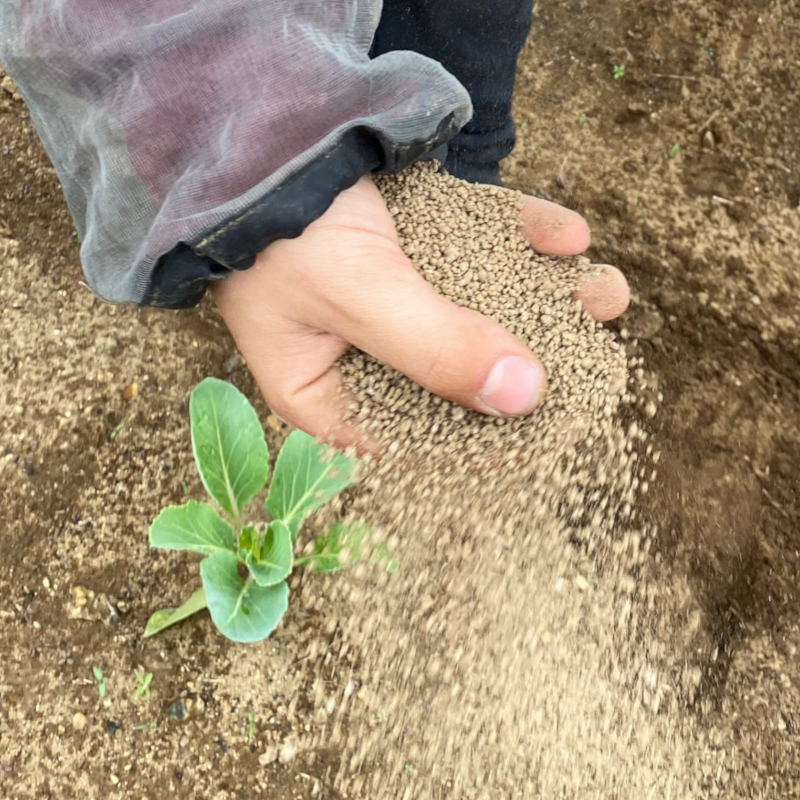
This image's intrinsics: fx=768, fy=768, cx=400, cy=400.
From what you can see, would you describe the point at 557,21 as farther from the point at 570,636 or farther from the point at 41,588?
the point at 41,588

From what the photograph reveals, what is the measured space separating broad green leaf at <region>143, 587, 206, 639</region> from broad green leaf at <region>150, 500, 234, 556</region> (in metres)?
0.15

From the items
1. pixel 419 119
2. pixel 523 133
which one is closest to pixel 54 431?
pixel 419 119

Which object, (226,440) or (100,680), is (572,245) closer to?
(226,440)

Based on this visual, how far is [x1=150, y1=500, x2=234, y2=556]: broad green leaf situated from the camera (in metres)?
1.17

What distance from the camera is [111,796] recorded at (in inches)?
52.9

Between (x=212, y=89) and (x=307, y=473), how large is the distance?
1.96 ft

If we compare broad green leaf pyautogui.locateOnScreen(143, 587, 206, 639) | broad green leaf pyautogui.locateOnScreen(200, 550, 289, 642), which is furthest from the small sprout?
broad green leaf pyautogui.locateOnScreen(200, 550, 289, 642)

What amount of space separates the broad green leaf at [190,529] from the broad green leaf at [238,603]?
0.04 metres

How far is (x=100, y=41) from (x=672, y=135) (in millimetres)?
1402

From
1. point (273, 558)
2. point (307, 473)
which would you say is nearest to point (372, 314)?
point (307, 473)

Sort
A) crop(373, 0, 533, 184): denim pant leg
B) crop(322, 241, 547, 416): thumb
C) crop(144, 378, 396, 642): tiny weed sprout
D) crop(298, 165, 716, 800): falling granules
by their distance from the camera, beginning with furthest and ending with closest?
1. crop(373, 0, 533, 184): denim pant leg
2. crop(298, 165, 716, 800): falling granules
3. crop(144, 378, 396, 642): tiny weed sprout
4. crop(322, 241, 547, 416): thumb

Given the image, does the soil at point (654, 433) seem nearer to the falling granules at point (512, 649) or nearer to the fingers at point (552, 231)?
the falling granules at point (512, 649)

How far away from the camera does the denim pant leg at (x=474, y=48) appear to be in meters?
1.47

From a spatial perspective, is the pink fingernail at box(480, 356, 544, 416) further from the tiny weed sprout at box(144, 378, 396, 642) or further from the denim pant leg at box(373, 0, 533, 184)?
the denim pant leg at box(373, 0, 533, 184)
